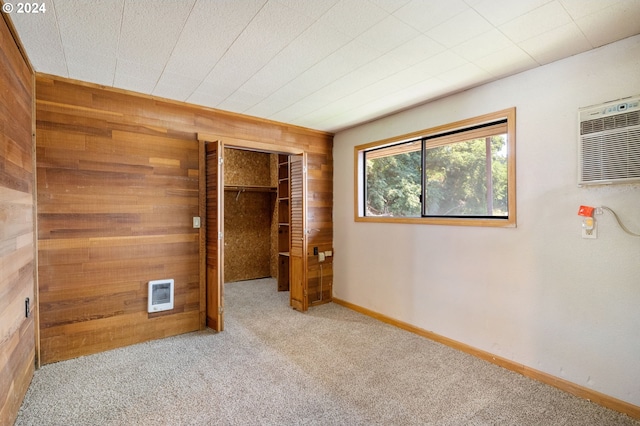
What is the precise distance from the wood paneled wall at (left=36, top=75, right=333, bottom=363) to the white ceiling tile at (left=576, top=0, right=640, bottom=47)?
3.13 meters

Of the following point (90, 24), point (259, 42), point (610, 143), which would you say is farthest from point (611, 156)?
point (90, 24)

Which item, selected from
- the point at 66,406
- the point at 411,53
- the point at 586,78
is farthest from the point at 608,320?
the point at 66,406

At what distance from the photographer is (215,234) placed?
323 cm

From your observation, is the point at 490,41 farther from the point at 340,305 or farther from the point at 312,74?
the point at 340,305

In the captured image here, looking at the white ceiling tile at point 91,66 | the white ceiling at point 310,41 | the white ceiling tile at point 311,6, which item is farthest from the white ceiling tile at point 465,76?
the white ceiling tile at point 91,66

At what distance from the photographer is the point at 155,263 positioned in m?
3.08

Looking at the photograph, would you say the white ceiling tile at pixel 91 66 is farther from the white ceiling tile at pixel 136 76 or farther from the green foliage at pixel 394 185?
the green foliage at pixel 394 185

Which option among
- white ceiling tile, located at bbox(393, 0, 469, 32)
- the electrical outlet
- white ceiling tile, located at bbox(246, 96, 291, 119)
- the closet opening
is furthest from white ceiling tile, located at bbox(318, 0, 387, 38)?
the closet opening

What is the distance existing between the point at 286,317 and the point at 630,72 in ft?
12.0

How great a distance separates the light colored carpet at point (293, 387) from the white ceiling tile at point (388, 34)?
7.75 feet

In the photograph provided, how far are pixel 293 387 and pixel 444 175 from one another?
234cm

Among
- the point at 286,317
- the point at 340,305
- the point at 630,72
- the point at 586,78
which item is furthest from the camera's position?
the point at 340,305

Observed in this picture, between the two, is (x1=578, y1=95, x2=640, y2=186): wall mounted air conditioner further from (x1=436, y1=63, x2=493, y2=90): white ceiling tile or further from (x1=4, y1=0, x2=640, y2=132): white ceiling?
(x1=436, y1=63, x2=493, y2=90): white ceiling tile

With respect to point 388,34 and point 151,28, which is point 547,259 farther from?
point 151,28
